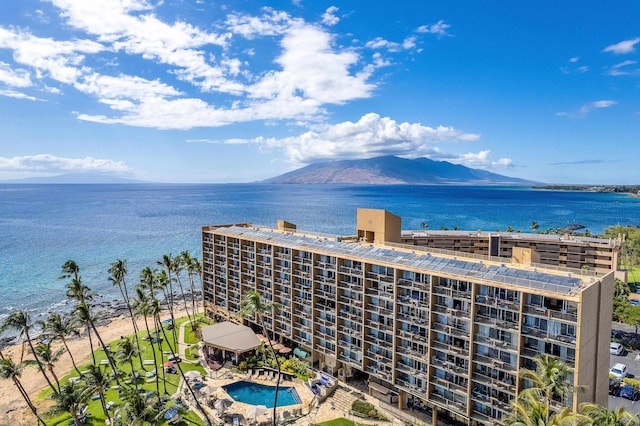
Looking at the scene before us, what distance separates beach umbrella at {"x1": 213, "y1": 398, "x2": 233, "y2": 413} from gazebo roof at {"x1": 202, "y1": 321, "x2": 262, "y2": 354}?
991 centimetres

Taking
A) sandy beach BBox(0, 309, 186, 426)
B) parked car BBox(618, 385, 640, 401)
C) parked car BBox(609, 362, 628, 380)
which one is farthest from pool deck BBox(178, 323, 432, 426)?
parked car BBox(609, 362, 628, 380)

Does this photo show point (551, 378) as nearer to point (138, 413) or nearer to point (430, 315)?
point (430, 315)

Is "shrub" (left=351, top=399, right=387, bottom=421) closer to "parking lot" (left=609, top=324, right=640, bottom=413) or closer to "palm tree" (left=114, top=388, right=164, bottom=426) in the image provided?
"palm tree" (left=114, top=388, right=164, bottom=426)

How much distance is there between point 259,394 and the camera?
5312 cm

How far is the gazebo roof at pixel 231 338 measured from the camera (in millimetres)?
60062

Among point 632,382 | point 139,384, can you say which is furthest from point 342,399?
point 632,382

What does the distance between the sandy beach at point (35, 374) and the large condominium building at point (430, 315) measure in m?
33.8

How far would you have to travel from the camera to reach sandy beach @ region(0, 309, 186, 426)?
5110 centimetres

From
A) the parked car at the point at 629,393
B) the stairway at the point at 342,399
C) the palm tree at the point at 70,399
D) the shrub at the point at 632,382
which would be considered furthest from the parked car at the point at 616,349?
the palm tree at the point at 70,399

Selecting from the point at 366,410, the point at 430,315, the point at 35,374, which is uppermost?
the point at 430,315

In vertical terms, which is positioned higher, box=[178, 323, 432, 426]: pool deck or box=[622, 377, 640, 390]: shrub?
box=[622, 377, 640, 390]: shrub

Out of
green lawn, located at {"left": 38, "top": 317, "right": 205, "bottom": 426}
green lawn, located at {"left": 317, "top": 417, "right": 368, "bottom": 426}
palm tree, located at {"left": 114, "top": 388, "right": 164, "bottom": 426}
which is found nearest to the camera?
palm tree, located at {"left": 114, "top": 388, "right": 164, "bottom": 426}

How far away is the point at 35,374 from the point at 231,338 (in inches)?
1299

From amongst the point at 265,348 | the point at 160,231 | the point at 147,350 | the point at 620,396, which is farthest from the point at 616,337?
the point at 160,231
